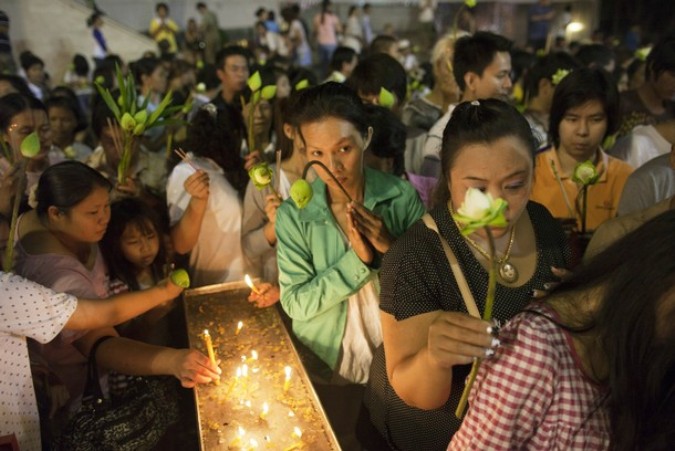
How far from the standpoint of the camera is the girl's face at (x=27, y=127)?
10.7ft

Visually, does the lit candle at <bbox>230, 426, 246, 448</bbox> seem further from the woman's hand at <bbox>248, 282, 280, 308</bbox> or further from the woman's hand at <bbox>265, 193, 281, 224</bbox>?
the woman's hand at <bbox>265, 193, 281, 224</bbox>

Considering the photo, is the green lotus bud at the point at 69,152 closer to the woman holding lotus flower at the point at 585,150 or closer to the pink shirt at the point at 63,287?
the pink shirt at the point at 63,287

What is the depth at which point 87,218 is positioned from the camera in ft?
8.29

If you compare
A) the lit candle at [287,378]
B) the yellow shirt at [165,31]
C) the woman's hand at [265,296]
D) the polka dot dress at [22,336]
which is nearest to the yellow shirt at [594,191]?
the woman's hand at [265,296]

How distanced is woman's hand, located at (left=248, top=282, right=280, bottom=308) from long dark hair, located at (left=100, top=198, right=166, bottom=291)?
65 centimetres

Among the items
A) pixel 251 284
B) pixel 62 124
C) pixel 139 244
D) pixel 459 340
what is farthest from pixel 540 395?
pixel 62 124

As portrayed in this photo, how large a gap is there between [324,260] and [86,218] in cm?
115

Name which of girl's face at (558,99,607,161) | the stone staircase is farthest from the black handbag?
the stone staircase

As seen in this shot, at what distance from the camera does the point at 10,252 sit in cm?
207

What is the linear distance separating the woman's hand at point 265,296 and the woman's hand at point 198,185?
1.91 ft

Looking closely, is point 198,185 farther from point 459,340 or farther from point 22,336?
point 459,340

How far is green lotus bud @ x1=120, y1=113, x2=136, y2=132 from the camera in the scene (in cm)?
298

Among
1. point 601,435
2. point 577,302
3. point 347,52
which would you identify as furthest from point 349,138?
point 347,52

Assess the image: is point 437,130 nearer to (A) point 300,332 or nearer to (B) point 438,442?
(A) point 300,332
